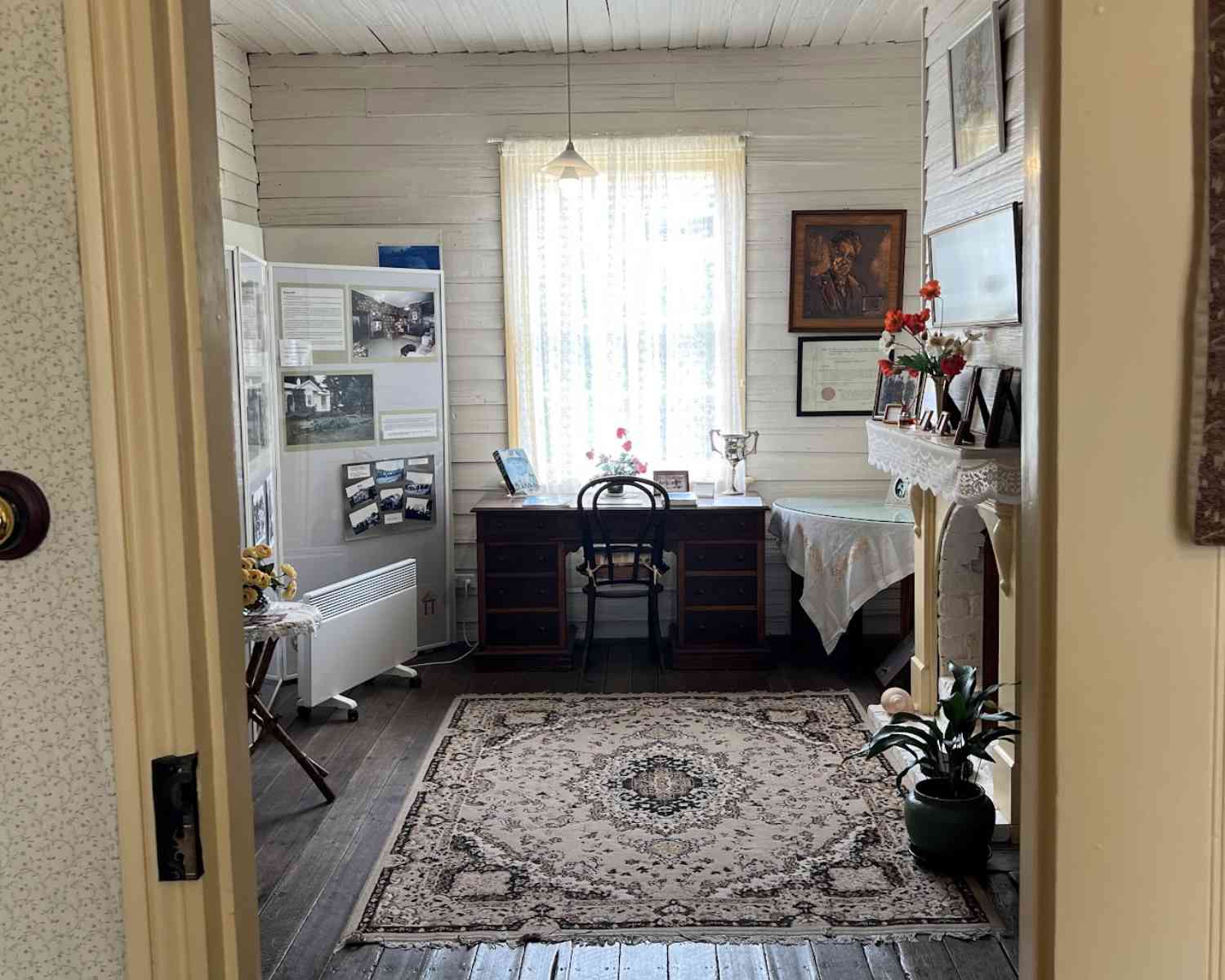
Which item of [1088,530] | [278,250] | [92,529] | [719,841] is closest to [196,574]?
[92,529]

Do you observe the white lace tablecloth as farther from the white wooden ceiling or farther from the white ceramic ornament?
the white wooden ceiling

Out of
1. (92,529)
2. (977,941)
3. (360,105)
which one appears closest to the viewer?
(92,529)

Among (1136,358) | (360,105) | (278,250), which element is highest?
(360,105)

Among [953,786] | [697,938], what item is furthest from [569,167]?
[697,938]

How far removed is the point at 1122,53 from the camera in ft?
3.11

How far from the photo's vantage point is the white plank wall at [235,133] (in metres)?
5.06

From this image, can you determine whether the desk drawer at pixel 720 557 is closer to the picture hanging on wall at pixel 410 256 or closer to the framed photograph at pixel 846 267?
the framed photograph at pixel 846 267

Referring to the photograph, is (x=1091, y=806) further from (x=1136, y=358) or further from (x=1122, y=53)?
(x=1122, y=53)

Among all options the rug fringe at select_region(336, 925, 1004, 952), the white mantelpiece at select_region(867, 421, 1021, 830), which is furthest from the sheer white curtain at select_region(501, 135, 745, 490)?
the rug fringe at select_region(336, 925, 1004, 952)

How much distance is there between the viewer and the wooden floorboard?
2697 millimetres

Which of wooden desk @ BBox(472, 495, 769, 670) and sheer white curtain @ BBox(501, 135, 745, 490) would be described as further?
sheer white curtain @ BBox(501, 135, 745, 490)

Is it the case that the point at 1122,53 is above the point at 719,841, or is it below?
above

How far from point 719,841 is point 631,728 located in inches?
43.2

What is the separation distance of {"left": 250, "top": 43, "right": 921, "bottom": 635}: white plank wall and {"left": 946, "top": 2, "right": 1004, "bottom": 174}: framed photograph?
5.30ft
